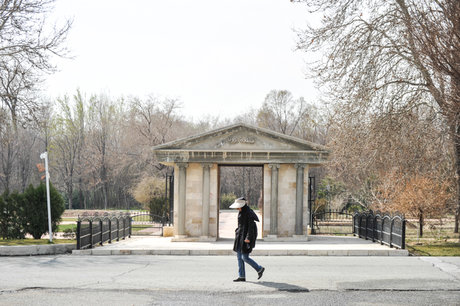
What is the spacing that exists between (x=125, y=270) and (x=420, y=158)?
11684 mm

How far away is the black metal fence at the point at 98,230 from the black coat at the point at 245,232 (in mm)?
7475

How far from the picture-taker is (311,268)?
13.2m

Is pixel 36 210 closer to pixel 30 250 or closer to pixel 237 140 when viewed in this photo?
pixel 30 250

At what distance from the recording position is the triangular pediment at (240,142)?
20.9 m

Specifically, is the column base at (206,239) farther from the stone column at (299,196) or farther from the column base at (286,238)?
the stone column at (299,196)

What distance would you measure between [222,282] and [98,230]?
880cm

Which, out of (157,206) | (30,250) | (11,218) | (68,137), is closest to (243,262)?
(30,250)

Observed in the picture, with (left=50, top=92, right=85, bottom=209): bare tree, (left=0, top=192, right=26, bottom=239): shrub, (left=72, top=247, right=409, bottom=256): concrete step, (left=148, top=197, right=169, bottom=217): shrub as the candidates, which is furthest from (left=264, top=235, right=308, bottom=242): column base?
(left=50, top=92, right=85, bottom=209): bare tree

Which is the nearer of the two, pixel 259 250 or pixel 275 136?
pixel 259 250

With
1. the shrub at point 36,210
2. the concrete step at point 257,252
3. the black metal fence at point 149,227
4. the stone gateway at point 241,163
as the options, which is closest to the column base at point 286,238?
the stone gateway at point 241,163

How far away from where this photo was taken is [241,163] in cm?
2130

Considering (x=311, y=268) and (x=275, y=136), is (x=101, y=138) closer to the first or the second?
(x=275, y=136)

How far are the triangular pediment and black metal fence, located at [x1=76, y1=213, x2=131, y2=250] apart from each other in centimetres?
346

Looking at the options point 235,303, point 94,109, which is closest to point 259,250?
point 235,303
